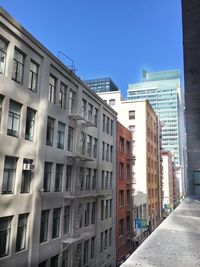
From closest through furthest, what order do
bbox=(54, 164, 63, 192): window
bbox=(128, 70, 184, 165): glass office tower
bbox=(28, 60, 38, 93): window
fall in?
bbox=(28, 60, 38, 93): window
bbox=(54, 164, 63, 192): window
bbox=(128, 70, 184, 165): glass office tower

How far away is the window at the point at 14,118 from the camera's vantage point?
1546cm

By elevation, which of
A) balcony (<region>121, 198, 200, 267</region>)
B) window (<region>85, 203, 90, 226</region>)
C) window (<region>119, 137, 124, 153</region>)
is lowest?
window (<region>85, 203, 90, 226</region>)

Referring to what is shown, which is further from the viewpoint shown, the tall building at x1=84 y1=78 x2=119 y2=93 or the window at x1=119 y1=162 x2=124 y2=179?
the tall building at x1=84 y1=78 x2=119 y2=93

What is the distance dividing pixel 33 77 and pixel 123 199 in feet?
82.6

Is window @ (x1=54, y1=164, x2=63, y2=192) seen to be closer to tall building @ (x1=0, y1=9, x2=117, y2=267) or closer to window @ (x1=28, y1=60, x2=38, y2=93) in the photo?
tall building @ (x1=0, y1=9, x2=117, y2=267)

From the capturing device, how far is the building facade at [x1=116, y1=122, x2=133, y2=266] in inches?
1374

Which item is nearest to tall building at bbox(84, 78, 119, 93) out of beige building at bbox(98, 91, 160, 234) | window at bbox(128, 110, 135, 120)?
beige building at bbox(98, 91, 160, 234)

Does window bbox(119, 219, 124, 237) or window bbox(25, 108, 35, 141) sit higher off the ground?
window bbox(25, 108, 35, 141)

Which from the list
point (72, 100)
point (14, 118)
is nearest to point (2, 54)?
point (14, 118)

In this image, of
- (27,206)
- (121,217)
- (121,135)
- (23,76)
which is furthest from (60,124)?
(121,217)

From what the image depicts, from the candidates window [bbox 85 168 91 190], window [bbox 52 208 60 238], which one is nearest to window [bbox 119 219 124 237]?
window [bbox 85 168 91 190]

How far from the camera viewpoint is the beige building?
4984cm

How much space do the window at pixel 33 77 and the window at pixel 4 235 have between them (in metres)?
8.72

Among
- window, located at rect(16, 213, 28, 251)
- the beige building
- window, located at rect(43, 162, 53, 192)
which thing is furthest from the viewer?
the beige building
